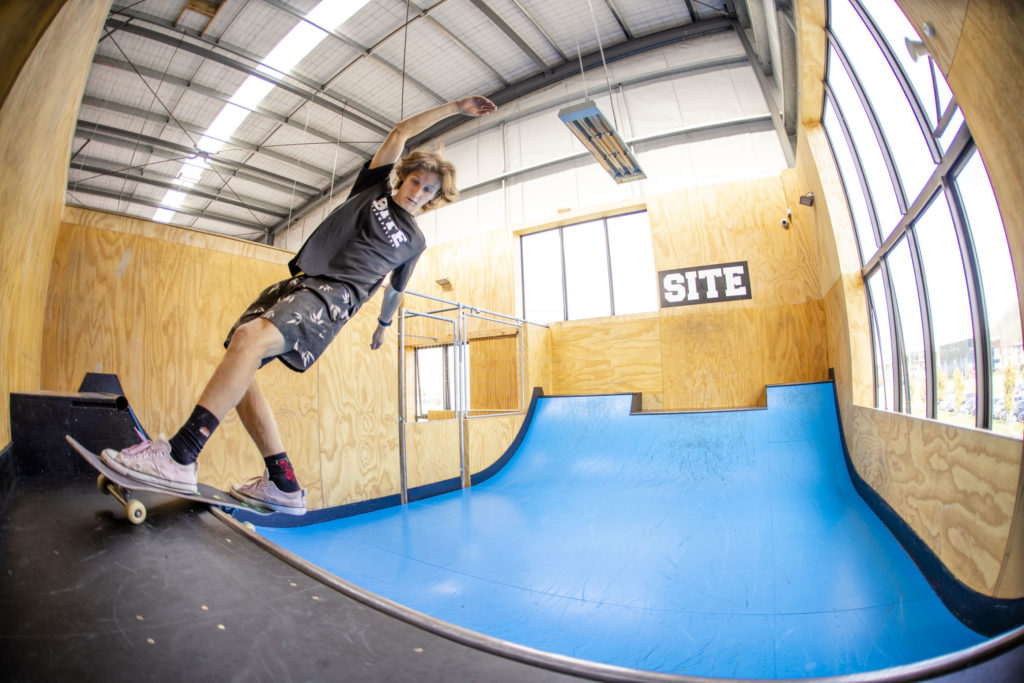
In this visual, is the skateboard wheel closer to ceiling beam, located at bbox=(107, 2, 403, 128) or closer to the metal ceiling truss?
the metal ceiling truss

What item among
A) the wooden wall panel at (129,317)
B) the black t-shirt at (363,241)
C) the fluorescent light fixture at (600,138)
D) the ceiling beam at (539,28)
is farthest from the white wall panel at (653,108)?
the wooden wall panel at (129,317)

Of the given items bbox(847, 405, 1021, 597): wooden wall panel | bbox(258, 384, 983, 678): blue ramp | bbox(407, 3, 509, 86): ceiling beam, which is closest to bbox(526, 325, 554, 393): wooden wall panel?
bbox(258, 384, 983, 678): blue ramp

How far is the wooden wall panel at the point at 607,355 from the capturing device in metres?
6.31

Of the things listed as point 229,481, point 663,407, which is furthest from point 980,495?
point 663,407

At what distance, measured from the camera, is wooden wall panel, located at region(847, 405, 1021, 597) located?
1.27m

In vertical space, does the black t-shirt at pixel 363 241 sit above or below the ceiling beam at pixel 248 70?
A: below

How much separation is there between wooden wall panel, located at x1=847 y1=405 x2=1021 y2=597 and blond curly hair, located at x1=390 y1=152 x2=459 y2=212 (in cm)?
215

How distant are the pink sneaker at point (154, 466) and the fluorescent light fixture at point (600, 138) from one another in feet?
13.4

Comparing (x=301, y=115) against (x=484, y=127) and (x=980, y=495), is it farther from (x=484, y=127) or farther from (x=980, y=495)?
(x=980, y=495)

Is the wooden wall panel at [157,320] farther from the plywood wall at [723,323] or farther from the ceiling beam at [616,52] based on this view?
the ceiling beam at [616,52]

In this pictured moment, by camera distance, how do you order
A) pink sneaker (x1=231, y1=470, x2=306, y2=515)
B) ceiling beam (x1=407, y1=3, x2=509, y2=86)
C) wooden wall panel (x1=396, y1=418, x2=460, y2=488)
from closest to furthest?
pink sneaker (x1=231, y1=470, x2=306, y2=515) < wooden wall panel (x1=396, y1=418, x2=460, y2=488) < ceiling beam (x1=407, y1=3, x2=509, y2=86)

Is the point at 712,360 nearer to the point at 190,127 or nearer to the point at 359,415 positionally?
the point at 359,415

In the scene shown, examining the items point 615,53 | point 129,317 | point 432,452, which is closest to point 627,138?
point 615,53

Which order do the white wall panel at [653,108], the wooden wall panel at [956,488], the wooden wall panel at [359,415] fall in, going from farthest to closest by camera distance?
the white wall panel at [653,108] < the wooden wall panel at [359,415] < the wooden wall panel at [956,488]
